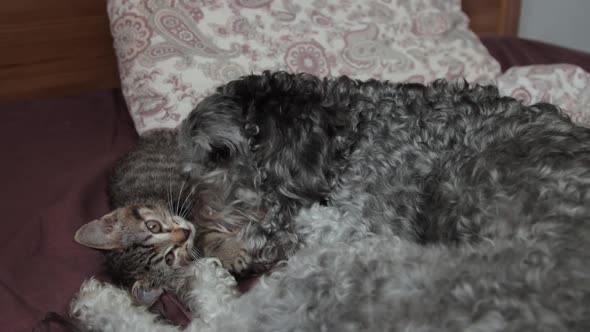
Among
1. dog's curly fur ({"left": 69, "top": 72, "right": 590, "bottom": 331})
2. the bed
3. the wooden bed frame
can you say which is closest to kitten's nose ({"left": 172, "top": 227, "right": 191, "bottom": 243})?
dog's curly fur ({"left": 69, "top": 72, "right": 590, "bottom": 331})

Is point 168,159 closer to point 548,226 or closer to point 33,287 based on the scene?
point 33,287

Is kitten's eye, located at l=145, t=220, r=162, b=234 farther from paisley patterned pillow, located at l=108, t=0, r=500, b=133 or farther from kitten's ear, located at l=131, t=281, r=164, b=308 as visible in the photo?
paisley patterned pillow, located at l=108, t=0, r=500, b=133

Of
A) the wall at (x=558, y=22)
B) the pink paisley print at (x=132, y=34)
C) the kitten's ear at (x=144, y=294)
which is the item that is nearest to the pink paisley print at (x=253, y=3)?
the pink paisley print at (x=132, y=34)

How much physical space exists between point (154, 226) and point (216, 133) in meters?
0.39

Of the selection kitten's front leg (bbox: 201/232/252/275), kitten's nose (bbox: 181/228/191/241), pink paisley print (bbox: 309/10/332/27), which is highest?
pink paisley print (bbox: 309/10/332/27)

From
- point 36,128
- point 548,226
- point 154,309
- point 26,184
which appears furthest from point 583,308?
point 36,128

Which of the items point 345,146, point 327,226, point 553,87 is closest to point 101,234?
point 327,226

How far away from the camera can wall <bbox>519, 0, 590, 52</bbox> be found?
14.5 ft

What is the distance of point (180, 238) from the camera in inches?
83.9

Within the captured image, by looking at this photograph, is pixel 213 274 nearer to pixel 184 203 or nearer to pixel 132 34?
pixel 184 203

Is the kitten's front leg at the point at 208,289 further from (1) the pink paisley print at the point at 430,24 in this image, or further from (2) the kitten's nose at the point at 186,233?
(1) the pink paisley print at the point at 430,24

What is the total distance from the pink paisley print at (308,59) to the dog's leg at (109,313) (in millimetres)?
1372

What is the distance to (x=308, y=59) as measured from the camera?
2.87 metres

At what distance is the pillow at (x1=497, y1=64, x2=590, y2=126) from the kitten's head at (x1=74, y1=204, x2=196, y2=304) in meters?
1.72
